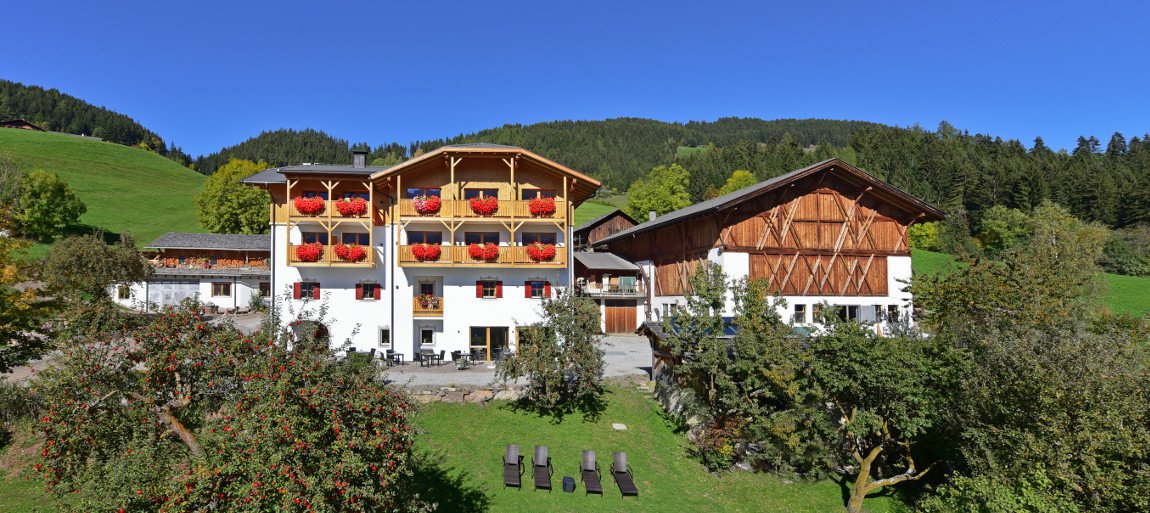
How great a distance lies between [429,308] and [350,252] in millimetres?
4518

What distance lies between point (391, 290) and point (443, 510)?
52.2ft

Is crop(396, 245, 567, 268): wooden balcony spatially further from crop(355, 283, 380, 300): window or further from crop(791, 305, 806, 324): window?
crop(791, 305, 806, 324): window

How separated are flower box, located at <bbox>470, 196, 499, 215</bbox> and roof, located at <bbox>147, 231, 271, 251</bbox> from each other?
25.7 m

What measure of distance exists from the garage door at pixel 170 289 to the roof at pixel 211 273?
624mm

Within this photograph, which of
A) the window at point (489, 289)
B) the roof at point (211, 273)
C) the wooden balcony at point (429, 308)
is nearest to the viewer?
the window at point (489, 289)

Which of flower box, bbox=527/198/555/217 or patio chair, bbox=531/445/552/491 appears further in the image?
flower box, bbox=527/198/555/217

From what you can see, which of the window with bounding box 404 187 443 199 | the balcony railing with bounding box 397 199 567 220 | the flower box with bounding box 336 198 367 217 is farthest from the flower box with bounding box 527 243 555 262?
the flower box with bounding box 336 198 367 217

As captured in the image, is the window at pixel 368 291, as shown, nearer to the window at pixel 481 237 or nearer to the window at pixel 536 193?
the window at pixel 481 237

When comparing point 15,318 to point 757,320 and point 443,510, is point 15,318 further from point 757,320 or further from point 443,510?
point 757,320

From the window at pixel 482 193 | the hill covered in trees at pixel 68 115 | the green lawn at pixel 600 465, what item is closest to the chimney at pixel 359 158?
the window at pixel 482 193

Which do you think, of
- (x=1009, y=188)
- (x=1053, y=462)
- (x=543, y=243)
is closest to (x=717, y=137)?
(x=1009, y=188)

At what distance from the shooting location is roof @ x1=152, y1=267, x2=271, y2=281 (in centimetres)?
4188

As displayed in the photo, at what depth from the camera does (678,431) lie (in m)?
20.0

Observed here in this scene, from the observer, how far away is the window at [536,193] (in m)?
28.6
